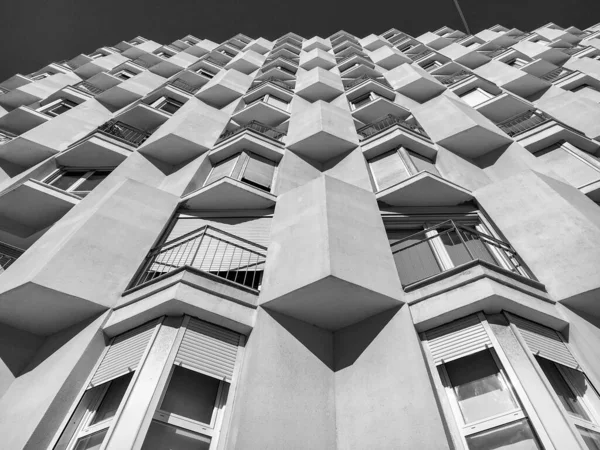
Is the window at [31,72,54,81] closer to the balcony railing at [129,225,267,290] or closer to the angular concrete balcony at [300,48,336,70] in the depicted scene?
the angular concrete balcony at [300,48,336,70]

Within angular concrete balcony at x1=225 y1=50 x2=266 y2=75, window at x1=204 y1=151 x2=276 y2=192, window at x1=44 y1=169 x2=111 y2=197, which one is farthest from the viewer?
angular concrete balcony at x1=225 y1=50 x2=266 y2=75

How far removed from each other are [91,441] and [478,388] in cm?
519

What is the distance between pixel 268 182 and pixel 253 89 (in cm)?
885

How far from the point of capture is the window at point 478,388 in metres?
5.03

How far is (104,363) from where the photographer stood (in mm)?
6156

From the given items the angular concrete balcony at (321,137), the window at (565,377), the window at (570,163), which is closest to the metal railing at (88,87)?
the angular concrete balcony at (321,137)

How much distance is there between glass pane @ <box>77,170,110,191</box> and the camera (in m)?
12.2

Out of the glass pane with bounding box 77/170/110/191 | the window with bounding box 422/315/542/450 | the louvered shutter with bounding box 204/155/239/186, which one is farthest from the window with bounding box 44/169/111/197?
the window with bounding box 422/315/542/450

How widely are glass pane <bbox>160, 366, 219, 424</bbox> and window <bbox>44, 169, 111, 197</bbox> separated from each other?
26.8 ft

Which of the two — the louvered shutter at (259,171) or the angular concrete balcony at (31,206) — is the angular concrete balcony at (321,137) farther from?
the angular concrete balcony at (31,206)

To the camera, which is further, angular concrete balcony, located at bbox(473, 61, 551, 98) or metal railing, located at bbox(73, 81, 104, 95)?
metal railing, located at bbox(73, 81, 104, 95)

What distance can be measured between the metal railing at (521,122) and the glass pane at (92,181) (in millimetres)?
13748

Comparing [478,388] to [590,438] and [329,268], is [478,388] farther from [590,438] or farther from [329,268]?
[329,268]

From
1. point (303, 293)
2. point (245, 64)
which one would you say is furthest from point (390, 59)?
point (303, 293)
